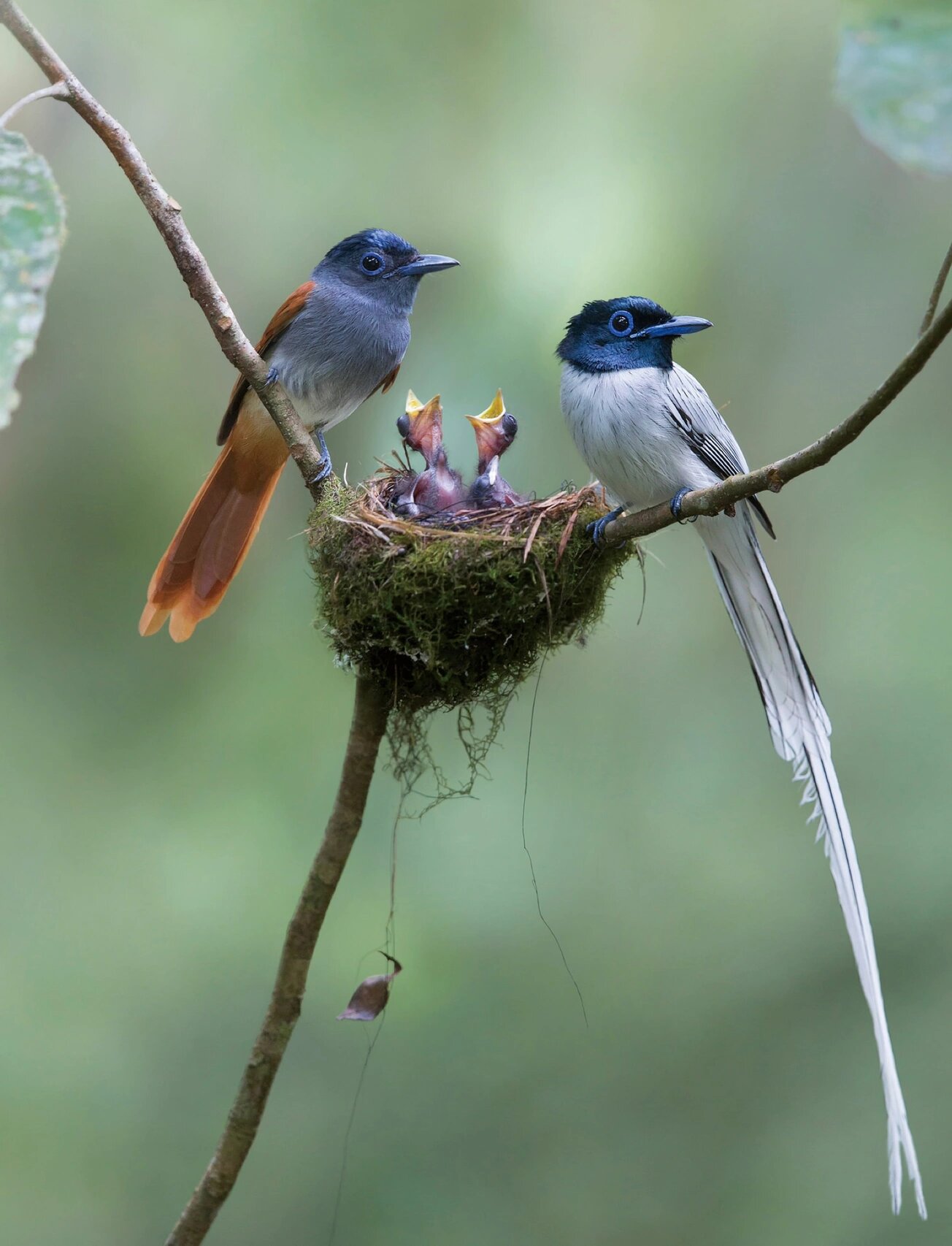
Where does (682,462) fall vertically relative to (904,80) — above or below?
below

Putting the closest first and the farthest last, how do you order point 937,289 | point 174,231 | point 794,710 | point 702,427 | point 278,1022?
point 937,289 → point 174,231 → point 278,1022 → point 794,710 → point 702,427

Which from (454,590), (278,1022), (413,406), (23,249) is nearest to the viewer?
(23,249)

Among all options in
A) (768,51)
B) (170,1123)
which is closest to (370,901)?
(170,1123)

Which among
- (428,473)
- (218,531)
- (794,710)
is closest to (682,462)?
(794,710)

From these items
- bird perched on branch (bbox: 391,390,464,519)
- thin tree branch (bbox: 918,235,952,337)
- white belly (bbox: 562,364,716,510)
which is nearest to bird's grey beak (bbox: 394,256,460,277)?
bird perched on branch (bbox: 391,390,464,519)

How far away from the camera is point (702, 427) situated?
8.20 ft

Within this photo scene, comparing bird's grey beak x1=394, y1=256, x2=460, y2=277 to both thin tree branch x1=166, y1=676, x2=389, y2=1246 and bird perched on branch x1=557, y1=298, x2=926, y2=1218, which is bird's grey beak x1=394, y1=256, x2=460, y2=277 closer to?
bird perched on branch x1=557, y1=298, x2=926, y2=1218

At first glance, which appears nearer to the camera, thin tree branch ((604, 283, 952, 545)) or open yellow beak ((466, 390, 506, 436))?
thin tree branch ((604, 283, 952, 545))

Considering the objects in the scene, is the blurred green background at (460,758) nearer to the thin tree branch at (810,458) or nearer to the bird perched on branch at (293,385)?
the bird perched on branch at (293,385)

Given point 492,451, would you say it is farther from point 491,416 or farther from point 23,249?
point 23,249

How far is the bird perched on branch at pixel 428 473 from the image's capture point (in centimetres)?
284

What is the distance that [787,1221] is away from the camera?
12.9ft

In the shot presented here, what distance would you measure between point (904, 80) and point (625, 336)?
1.94 metres

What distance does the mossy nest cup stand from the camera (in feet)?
7.84
